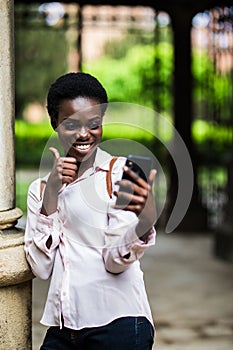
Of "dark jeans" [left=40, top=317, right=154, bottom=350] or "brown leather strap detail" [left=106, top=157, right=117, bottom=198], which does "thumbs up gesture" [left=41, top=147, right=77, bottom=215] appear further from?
"dark jeans" [left=40, top=317, right=154, bottom=350]

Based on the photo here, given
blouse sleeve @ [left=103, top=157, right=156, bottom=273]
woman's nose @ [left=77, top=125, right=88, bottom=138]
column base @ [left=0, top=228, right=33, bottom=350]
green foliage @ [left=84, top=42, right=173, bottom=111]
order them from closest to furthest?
blouse sleeve @ [left=103, top=157, right=156, bottom=273] → woman's nose @ [left=77, top=125, right=88, bottom=138] → column base @ [left=0, top=228, right=33, bottom=350] → green foliage @ [left=84, top=42, right=173, bottom=111]

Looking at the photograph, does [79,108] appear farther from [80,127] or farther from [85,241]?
[85,241]

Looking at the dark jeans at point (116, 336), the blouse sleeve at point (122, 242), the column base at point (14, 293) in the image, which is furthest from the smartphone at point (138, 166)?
the column base at point (14, 293)

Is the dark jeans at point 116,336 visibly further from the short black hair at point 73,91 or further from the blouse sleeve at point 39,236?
the short black hair at point 73,91

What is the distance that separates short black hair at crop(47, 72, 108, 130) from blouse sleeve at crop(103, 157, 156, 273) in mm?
262

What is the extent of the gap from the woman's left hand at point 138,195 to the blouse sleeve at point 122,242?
0.21 ft

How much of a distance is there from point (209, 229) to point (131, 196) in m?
8.33

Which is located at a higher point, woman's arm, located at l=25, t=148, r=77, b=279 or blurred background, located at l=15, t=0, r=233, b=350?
woman's arm, located at l=25, t=148, r=77, b=279

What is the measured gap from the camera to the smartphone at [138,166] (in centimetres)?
234

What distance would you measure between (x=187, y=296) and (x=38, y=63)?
38.4 ft

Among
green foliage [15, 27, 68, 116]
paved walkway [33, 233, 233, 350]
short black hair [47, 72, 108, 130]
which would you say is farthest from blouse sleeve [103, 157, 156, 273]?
green foliage [15, 27, 68, 116]

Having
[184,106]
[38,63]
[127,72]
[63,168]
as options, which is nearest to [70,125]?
[63,168]

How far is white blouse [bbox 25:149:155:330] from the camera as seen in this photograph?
8.56ft

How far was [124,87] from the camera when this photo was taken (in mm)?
16031
